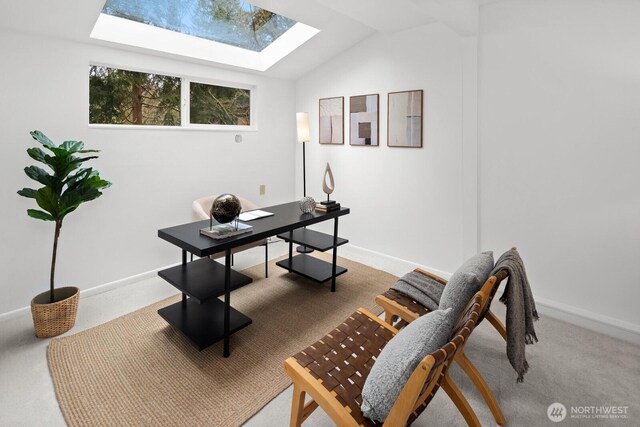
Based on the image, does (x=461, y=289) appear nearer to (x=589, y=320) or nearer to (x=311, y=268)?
(x=589, y=320)

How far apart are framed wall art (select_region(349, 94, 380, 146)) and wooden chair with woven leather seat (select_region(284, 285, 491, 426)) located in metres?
2.38

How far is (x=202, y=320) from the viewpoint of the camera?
89.4 inches

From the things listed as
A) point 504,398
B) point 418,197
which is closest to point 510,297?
point 504,398

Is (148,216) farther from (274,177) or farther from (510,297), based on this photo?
(510,297)

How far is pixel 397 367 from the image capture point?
3.69 feet

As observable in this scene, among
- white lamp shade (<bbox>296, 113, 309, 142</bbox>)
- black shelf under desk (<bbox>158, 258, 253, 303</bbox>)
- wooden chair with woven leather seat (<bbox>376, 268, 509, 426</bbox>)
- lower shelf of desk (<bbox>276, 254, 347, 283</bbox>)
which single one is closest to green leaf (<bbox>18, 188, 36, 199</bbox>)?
black shelf under desk (<bbox>158, 258, 253, 303</bbox>)

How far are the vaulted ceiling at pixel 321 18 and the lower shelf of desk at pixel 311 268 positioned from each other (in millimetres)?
2138

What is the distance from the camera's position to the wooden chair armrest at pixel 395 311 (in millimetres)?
1881

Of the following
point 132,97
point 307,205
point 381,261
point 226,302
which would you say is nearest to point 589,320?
point 381,261

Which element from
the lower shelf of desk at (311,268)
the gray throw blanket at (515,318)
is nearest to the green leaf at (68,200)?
the lower shelf of desk at (311,268)

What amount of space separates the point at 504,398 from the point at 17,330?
311cm

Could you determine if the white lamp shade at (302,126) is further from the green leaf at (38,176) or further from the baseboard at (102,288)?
the green leaf at (38,176)

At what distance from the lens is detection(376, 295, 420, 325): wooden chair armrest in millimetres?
1881

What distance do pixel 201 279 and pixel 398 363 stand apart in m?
1.53
